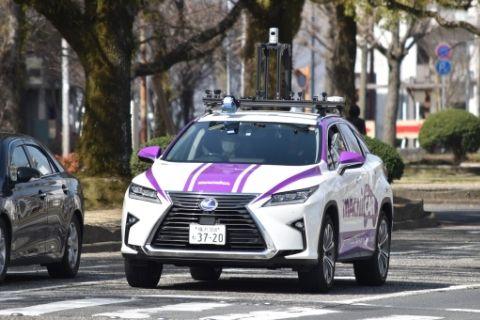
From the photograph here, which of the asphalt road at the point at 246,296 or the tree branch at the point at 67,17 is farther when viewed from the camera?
the tree branch at the point at 67,17

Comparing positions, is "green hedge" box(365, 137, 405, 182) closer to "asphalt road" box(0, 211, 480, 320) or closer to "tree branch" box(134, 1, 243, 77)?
"tree branch" box(134, 1, 243, 77)

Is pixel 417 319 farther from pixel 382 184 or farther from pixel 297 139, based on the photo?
pixel 382 184

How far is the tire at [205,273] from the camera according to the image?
16.4m

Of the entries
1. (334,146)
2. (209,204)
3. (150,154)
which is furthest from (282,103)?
(209,204)

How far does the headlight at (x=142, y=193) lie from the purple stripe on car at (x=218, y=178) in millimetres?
392

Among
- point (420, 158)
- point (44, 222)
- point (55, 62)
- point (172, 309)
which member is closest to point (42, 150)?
point (44, 222)

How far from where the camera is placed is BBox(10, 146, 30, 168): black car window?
16.3 m

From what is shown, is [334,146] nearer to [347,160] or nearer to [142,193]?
[347,160]

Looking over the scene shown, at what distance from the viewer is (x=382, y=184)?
17.1 meters

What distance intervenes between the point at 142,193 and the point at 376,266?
287cm

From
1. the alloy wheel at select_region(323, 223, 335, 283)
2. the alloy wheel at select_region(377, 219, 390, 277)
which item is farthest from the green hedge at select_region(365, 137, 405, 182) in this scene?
the alloy wheel at select_region(323, 223, 335, 283)

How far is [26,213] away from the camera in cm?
1616

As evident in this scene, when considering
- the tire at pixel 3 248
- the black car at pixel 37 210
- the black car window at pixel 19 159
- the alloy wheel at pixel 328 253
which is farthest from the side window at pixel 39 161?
the alloy wheel at pixel 328 253

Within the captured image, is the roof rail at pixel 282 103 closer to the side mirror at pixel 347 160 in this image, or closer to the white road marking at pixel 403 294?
the side mirror at pixel 347 160
